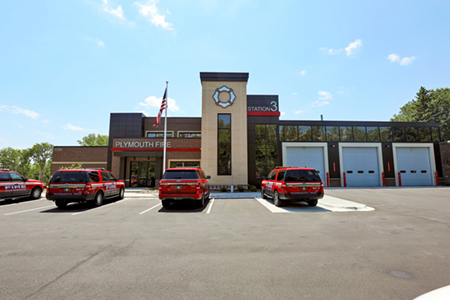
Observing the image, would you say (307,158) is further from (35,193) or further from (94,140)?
(94,140)

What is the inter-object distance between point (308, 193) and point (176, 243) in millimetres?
7454

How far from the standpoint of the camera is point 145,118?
34344 mm

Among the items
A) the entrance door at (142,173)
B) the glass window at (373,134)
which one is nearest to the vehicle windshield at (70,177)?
the entrance door at (142,173)

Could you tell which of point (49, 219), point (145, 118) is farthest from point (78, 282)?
point (145, 118)

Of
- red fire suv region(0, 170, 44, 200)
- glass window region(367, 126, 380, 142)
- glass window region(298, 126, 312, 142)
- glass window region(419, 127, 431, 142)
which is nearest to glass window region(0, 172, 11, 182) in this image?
red fire suv region(0, 170, 44, 200)

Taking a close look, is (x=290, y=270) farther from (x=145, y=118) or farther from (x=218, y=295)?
(x=145, y=118)

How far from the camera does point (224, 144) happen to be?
2105 centimetres

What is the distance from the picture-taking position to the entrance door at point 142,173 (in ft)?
82.3

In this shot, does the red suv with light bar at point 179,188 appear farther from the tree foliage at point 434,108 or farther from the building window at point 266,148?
the tree foliage at point 434,108

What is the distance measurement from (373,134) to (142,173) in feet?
91.0

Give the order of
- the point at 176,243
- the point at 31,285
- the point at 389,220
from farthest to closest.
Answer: the point at 389,220 < the point at 176,243 < the point at 31,285

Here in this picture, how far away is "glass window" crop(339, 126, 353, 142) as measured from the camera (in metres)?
26.3

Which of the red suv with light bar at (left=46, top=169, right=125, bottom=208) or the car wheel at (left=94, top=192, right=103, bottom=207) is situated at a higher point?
the red suv with light bar at (left=46, top=169, right=125, bottom=208)

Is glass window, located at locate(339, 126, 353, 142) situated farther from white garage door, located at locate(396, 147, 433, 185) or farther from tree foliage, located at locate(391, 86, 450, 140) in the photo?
tree foliage, located at locate(391, 86, 450, 140)
